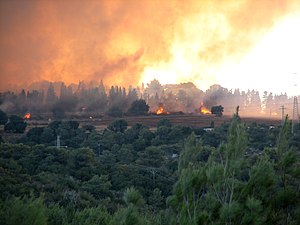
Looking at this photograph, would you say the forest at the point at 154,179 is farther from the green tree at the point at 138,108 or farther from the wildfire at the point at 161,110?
the wildfire at the point at 161,110

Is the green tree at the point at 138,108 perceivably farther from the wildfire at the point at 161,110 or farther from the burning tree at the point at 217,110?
the burning tree at the point at 217,110

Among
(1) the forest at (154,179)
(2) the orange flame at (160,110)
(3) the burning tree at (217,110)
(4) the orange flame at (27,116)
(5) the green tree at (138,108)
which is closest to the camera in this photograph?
(1) the forest at (154,179)

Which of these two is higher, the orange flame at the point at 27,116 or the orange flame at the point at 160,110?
the orange flame at the point at 160,110

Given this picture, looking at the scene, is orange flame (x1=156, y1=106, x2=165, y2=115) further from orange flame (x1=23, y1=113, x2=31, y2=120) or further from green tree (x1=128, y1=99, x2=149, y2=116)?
orange flame (x1=23, y1=113, x2=31, y2=120)

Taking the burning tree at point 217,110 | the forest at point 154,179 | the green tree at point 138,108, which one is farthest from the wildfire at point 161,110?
the forest at point 154,179

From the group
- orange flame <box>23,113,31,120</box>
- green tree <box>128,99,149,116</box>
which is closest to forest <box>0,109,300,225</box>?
orange flame <box>23,113,31,120</box>

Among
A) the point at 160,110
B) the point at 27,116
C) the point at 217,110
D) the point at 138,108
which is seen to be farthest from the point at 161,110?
the point at 27,116

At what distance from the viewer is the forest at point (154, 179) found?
13242 mm

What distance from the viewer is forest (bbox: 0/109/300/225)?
13.2 meters

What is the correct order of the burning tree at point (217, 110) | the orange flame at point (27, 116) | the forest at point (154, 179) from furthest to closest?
the burning tree at point (217, 110), the orange flame at point (27, 116), the forest at point (154, 179)

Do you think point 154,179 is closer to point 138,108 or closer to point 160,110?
point 138,108

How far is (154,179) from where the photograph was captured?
34.9 meters

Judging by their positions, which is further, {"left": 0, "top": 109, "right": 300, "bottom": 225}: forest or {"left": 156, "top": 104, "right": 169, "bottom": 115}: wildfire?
{"left": 156, "top": 104, "right": 169, "bottom": 115}: wildfire

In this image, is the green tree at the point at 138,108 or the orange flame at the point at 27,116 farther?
the green tree at the point at 138,108
